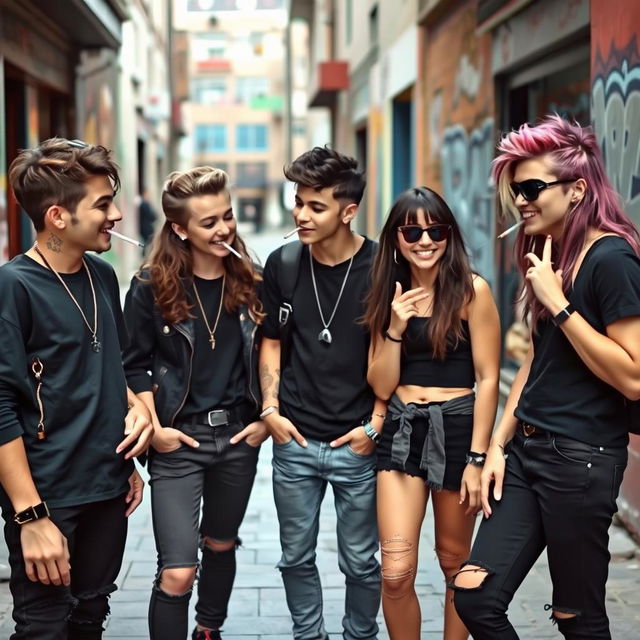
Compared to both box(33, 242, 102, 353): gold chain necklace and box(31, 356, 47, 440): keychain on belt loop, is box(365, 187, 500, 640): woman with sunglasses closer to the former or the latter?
box(33, 242, 102, 353): gold chain necklace

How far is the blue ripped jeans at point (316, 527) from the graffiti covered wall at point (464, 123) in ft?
19.0

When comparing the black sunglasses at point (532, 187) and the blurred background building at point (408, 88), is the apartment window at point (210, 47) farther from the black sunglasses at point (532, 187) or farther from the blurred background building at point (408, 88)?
the black sunglasses at point (532, 187)

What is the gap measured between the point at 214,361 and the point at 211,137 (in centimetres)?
8067

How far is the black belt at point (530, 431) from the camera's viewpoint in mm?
3072

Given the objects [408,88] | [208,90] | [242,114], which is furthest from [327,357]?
[208,90]

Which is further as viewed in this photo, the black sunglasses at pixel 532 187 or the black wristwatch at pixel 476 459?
the black wristwatch at pixel 476 459

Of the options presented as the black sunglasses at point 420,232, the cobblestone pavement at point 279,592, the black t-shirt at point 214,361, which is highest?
the black sunglasses at point 420,232

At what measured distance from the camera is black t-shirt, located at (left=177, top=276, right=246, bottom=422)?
376 centimetres

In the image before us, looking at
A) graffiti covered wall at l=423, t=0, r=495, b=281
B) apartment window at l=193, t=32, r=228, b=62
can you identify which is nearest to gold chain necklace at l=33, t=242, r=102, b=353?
graffiti covered wall at l=423, t=0, r=495, b=281

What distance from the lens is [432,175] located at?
1237 cm

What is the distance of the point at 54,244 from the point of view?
317 cm

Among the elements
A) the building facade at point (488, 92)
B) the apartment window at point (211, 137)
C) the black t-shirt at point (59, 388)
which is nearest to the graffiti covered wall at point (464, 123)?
the building facade at point (488, 92)

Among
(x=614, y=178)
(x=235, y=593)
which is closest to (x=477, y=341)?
(x=235, y=593)

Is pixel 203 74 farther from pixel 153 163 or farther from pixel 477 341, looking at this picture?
pixel 477 341
